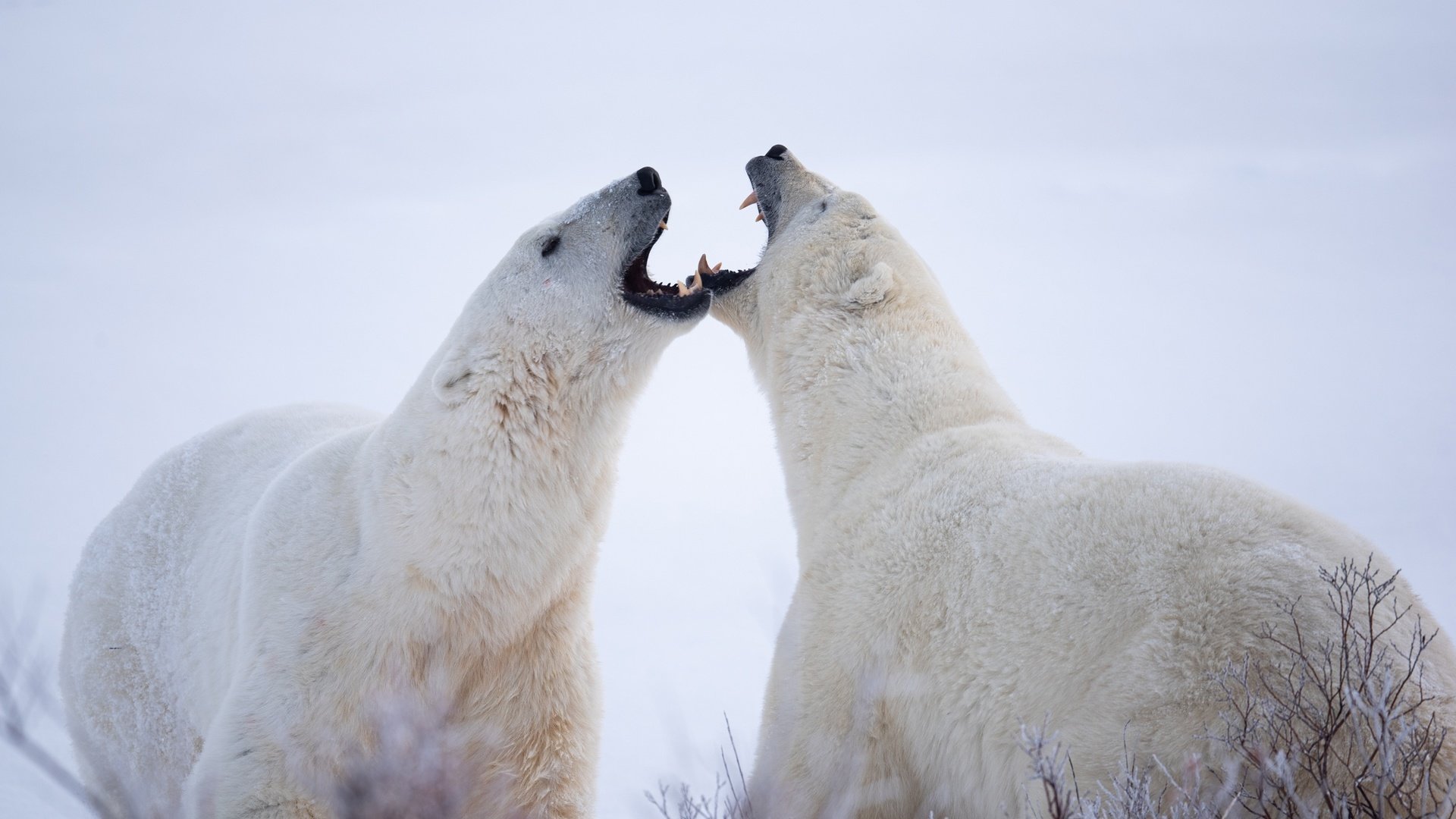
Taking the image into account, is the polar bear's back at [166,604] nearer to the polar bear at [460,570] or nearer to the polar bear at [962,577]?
the polar bear at [460,570]

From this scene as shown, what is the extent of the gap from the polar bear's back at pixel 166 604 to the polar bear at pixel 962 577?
1.79 meters

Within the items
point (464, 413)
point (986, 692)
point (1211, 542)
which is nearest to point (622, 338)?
point (464, 413)

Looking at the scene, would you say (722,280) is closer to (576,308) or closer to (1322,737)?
(576,308)

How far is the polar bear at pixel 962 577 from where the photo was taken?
2.15 meters

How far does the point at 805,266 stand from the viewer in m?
3.78

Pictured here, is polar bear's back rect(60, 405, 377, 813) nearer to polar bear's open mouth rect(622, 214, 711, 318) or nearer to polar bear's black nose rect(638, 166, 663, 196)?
polar bear's open mouth rect(622, 214, 711, 318)

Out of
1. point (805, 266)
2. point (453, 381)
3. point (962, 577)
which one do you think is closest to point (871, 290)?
point (805, 266)

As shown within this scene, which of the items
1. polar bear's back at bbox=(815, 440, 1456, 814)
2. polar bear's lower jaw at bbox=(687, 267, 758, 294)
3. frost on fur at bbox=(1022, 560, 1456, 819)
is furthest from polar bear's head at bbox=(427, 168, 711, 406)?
frost on fur at bbox=(1022, 560, 1456, 819)

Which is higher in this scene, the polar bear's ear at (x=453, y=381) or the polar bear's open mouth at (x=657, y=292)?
the polar bear's open mouth at (x=657, y=292)

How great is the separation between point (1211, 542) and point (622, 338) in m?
1.69

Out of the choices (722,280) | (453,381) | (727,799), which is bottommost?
(727,799)

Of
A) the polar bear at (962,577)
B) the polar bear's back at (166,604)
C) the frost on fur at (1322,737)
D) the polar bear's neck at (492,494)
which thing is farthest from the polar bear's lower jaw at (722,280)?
the frost on fur at (1322,737)

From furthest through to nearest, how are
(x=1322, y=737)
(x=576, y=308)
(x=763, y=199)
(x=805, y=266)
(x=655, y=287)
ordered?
(x=763, y=199), (x=805, y=266), (x=655, y=287), (x=576, y=308), (x=1322, y=737)

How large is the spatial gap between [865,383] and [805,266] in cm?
59
